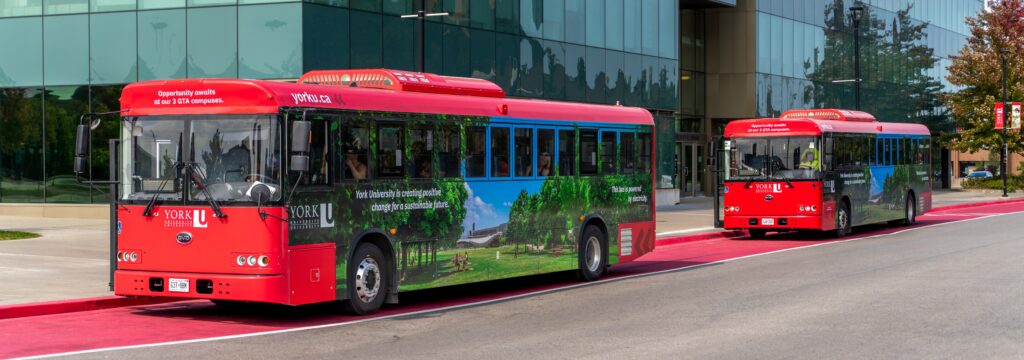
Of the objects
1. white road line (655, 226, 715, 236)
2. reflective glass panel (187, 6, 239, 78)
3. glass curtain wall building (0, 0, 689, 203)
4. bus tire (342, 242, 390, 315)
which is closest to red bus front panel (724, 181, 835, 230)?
white road line (655, 226, 715, 236)

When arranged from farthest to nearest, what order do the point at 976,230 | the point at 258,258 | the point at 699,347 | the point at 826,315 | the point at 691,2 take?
the point at 691,2 → the point at 976,230 → the point at 826,315 → the point at 258,258 → the point at 699,347

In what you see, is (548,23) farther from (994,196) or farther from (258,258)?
(994,196)

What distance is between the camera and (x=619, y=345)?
1166 centimetres

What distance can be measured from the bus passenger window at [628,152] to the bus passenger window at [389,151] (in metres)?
5.66

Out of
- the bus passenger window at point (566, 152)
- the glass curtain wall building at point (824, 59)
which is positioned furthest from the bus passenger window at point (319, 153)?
the glass curtain wall building at point (824, 59)

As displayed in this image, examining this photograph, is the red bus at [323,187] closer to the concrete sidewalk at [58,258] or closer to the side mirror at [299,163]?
the side mirror at [299,163]

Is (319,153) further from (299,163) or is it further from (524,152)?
(524,152)

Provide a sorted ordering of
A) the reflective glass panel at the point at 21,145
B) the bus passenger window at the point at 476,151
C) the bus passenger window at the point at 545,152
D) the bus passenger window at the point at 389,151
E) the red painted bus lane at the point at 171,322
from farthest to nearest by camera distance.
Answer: the reflective glass panel at the point at 21,145, the bus passenger window at the point at 545,152, the bus passenger window at the point at 476,151, the bus passenger window at the point at 389,151, the red painted bus lane at the point at 171,322

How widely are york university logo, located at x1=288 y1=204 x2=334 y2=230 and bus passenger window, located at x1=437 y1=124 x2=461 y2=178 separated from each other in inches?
86.8

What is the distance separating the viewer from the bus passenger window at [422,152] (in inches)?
597

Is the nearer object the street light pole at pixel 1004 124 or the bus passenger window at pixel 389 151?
the bus passenger window at pixel 389 151

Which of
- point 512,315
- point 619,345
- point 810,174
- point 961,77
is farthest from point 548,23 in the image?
point 961,77

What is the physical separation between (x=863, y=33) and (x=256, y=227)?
56.2 m

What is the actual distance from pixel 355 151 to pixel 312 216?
1008mm
